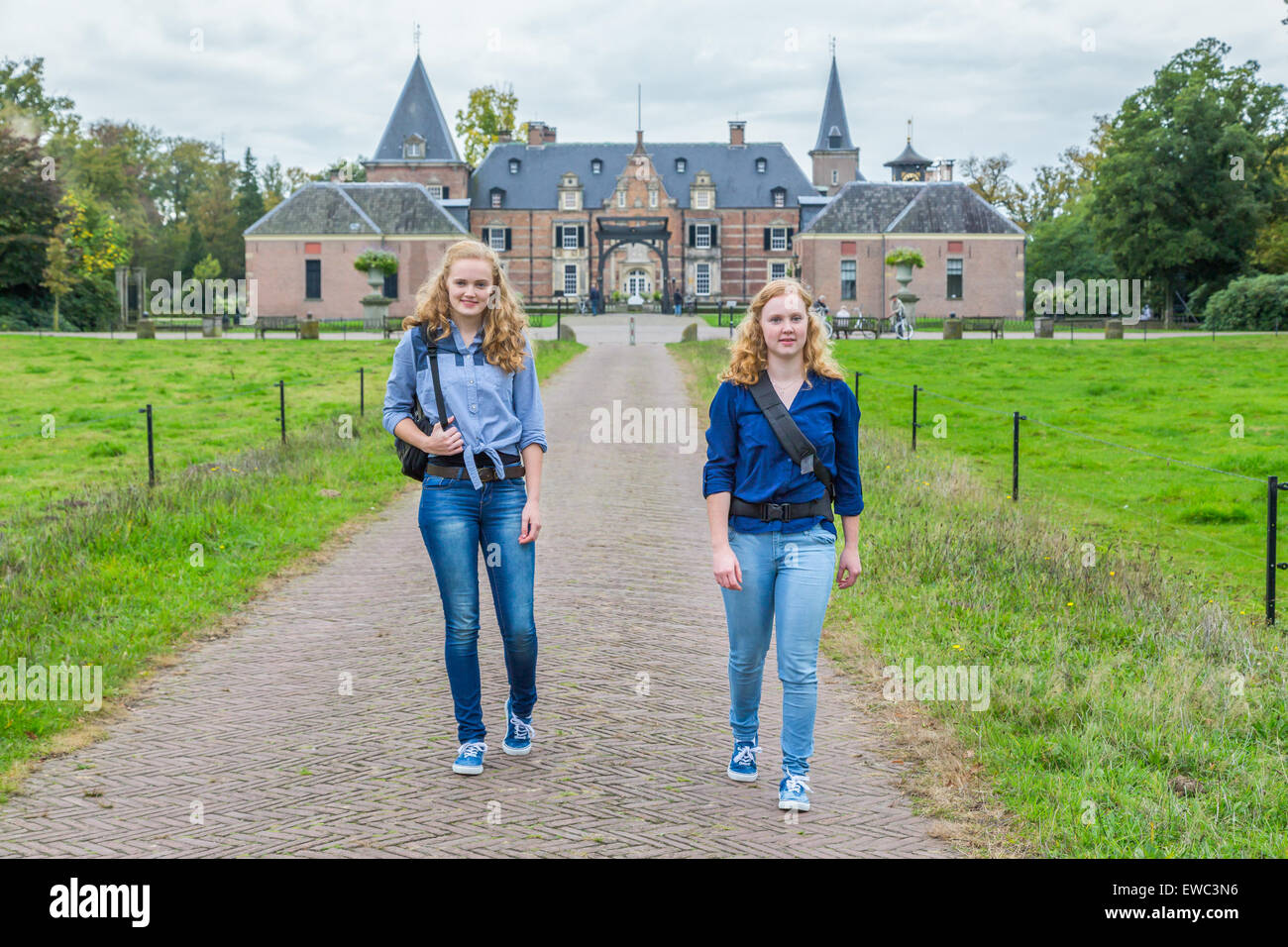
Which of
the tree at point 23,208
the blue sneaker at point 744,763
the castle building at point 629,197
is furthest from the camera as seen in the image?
the castle building at point 629,197

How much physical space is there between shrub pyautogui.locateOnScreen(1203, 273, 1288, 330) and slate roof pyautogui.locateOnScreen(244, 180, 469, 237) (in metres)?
33.4

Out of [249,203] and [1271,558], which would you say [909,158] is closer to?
[249,203]

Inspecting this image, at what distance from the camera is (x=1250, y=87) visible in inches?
2069

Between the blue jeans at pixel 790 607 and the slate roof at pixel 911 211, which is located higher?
the slate roof at pixel 911 211

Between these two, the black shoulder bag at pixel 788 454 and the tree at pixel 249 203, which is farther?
the tree at pixel 249 203

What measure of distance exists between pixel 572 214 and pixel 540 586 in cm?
6145

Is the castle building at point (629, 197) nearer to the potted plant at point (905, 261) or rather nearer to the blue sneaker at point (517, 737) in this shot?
the potted plant at point (905, 261)

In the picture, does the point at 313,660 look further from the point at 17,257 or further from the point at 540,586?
the point at 17,257

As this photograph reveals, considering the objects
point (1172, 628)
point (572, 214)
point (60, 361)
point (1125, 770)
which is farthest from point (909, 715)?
point (572, 214)

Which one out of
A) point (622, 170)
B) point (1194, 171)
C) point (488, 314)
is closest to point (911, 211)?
point (1194, 171)

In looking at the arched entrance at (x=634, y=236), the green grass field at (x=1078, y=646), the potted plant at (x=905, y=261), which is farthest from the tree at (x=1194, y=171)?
the green grass field at (x=1078, y=646)

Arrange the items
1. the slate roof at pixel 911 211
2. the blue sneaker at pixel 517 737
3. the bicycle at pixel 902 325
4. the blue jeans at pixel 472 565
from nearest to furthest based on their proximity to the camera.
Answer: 1. the blue jeans at pixel 472 565
2. the blue sneaker at pixel 517 737
3. the bicycle at pixel 902 325
4. the slate roof at pixel 911 211

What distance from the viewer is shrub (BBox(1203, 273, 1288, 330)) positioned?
42.2 m

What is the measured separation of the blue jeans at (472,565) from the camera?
471 centimetres
